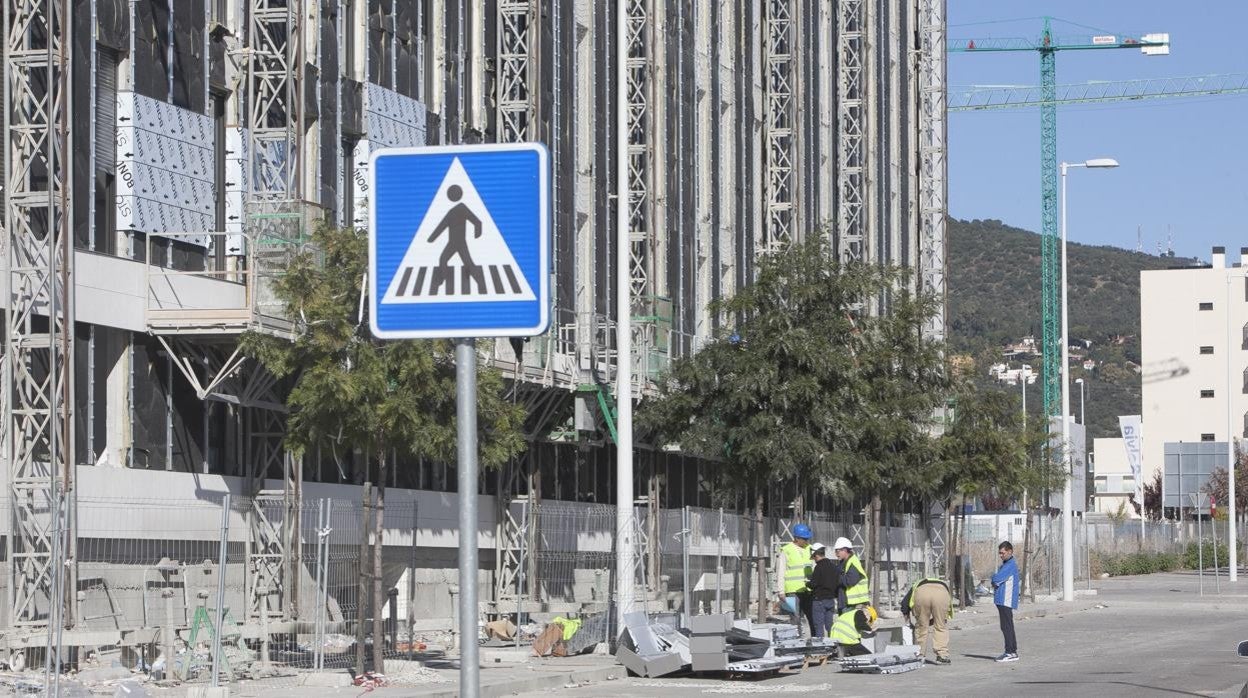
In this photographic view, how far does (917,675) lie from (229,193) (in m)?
11.9

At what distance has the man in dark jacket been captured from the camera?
2724 cm

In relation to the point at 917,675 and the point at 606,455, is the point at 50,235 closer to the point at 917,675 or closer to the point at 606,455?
the point at 917,675

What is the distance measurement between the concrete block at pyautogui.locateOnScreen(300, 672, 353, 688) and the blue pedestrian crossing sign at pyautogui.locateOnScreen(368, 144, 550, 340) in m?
15.3

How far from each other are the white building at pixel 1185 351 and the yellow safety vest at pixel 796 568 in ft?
369

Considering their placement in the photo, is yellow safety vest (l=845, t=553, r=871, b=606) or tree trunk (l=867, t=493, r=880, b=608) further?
tree trunk (l=867, t=493, r=880, b=608)

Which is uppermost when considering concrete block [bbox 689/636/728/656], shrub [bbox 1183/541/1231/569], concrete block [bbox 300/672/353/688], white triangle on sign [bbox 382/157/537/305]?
white triangle on sign [bbox 382/157/537/305]

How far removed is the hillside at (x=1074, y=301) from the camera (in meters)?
178

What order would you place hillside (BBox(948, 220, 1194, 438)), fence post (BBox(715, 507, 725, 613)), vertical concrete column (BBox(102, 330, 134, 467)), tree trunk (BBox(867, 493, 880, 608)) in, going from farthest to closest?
hillside (BBox(948, 220, 1194, 438)), tree trunk (BBox(867, 493, 880, 608)), fence post (BBox(715, 507, 725, 613)), vertical concrete column (BBox(102, 330, 134, 467))

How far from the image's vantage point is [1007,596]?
2722 centimetres

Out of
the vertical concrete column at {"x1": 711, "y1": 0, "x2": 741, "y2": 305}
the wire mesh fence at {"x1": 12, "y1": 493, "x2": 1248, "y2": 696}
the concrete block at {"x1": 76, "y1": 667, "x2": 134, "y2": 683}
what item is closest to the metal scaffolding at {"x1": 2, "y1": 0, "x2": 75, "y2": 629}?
the wire mesh fence at {"x1": 12, "y1": 493, "x2": 1248, "y2": 696}

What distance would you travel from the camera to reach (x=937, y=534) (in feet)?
205

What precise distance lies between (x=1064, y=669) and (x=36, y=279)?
13.5 meters

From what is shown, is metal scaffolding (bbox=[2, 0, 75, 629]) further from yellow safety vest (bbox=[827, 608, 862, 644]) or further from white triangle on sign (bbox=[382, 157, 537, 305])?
white triangle on sign (bbox=[382, 157, 537, 305])

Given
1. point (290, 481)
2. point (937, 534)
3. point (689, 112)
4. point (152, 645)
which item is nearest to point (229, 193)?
point (290, 481)
